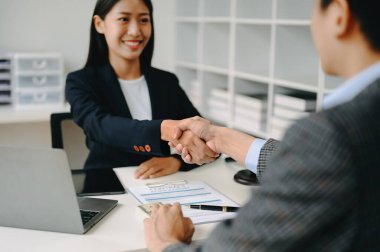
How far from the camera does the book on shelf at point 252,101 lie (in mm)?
3082

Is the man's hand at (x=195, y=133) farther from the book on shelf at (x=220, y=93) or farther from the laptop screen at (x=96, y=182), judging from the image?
the book on shelf at (x=220, y=93)

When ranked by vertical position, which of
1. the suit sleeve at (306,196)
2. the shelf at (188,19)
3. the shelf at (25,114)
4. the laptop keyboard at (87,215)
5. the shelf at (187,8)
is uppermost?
the shelf at (187,8)

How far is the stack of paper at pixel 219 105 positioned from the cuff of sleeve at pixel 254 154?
197cm

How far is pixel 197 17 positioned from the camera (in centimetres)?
378

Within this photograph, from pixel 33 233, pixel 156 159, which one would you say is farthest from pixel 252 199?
pixel 156 159

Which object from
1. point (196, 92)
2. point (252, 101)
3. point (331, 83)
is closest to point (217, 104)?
point (196, 92)

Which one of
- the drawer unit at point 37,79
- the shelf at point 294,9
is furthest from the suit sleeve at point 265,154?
the drawer unit at point 37,79

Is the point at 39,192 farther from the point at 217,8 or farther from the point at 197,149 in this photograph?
the point at 217,8

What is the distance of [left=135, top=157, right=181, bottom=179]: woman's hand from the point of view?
1.75m

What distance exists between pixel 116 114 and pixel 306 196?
1553 mm

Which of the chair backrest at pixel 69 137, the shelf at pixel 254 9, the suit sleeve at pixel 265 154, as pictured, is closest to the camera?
the suit sleeve at pixel 265 154

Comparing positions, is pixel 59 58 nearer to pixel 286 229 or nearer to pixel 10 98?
pixel 10 98

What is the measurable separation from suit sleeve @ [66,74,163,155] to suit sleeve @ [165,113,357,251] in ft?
3.66

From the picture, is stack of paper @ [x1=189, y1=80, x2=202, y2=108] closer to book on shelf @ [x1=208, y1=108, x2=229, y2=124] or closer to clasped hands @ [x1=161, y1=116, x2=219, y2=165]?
book on shelf @ [x1=208, y1=108, x2=229, y2=124]
